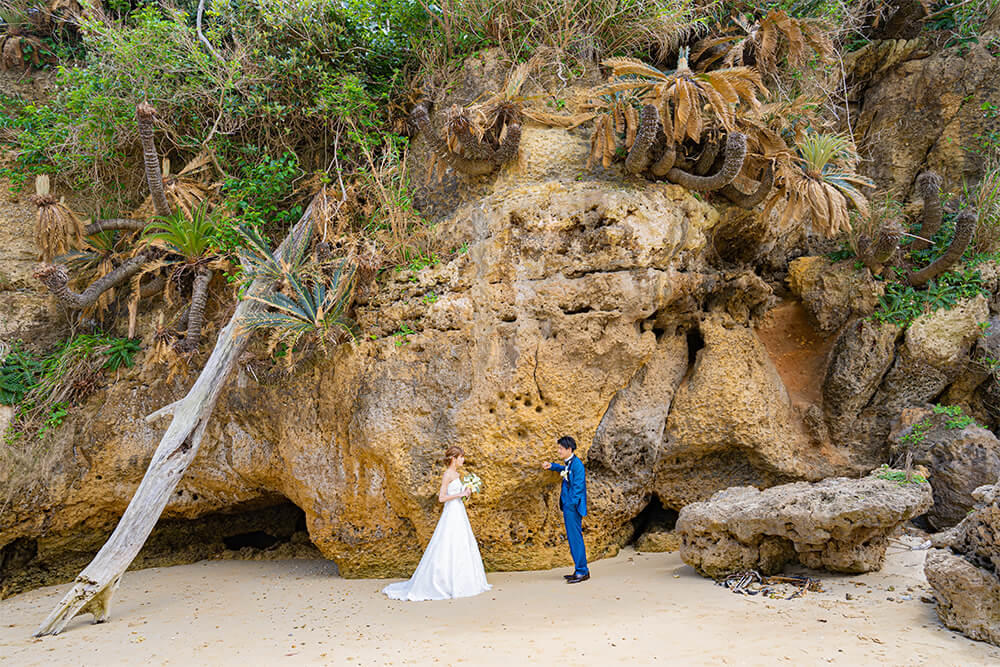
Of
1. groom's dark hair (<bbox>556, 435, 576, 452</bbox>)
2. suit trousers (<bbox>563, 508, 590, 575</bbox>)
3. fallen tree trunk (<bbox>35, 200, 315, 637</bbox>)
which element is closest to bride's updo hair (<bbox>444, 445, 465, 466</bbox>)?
groom's dark hair (<bbox>556, 435, 576, 452</bbox>)

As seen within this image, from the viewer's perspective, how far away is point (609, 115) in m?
6.30

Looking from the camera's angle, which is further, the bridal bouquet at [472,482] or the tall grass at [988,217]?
the tall grass at [988,217]

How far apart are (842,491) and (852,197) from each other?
330 centimetres

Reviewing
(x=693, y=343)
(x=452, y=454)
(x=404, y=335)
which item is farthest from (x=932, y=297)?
(x=404, y=335)

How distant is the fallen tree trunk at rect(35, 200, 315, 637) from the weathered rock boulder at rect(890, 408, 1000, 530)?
23.6ft

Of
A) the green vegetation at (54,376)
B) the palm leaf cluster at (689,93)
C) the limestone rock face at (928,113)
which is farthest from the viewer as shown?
the limestone rock face at (928,113)

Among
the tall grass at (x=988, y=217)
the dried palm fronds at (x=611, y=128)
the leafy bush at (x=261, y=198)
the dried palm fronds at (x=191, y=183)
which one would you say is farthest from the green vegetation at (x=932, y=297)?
the dried palm fronds at (x=191, y=183)

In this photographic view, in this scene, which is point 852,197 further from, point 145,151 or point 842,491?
point 145,151

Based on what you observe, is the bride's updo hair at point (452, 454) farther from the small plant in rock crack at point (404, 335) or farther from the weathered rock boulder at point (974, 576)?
the weathered rock boulder at point (974, 576)

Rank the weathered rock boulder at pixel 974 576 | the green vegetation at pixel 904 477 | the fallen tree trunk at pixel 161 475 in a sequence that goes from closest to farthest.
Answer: the weathered rock boulder at pixel 974 576 < the green vegetation at pixel 904 477 < the fallen tree trunk at pixel 161 475

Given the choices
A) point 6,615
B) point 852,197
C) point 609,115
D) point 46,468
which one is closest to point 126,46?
point 46,468

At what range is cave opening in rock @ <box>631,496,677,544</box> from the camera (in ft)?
24.1

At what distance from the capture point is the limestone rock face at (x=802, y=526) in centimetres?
492

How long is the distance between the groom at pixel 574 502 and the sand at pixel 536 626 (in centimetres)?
17
